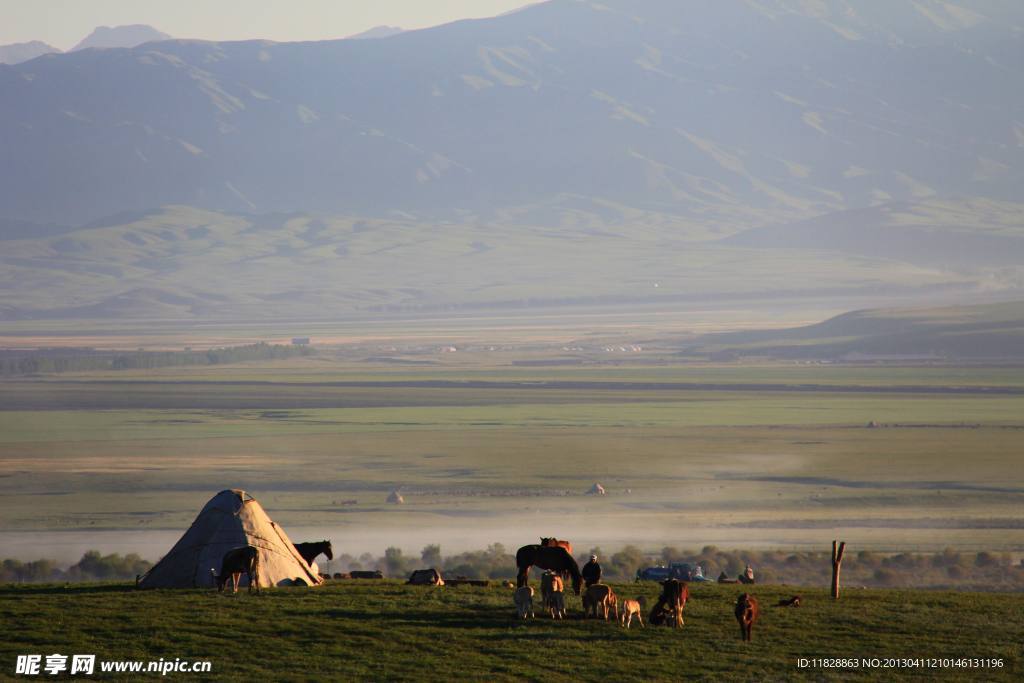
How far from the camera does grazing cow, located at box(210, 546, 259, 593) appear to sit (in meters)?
24.9

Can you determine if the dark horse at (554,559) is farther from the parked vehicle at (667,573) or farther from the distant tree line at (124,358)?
the distant tree line at (124,358)

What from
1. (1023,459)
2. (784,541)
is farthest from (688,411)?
(784,541)

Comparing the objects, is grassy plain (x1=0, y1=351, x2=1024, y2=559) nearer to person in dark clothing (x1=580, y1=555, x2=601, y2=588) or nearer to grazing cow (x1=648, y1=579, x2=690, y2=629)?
person in dark clothing (x1=580, y1=555, x2=601, y2=588)

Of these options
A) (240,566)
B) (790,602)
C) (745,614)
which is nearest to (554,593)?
(745,614)

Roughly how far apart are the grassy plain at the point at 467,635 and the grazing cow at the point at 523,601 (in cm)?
17

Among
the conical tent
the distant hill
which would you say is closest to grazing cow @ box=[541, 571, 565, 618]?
the conical tent

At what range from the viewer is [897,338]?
131000mm

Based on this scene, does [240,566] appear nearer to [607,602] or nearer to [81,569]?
[607,602]

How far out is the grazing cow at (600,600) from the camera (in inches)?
926

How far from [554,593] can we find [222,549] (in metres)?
5.87

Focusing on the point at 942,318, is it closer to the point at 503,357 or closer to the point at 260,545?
the point at 503,357

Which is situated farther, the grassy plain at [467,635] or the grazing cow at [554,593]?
the grazing cow at [554,593]

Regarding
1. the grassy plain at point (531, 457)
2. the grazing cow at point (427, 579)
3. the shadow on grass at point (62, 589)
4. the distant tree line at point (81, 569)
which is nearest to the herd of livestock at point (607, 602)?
the grazing cow at point (427, 579)

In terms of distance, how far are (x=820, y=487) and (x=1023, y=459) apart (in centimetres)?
1120
